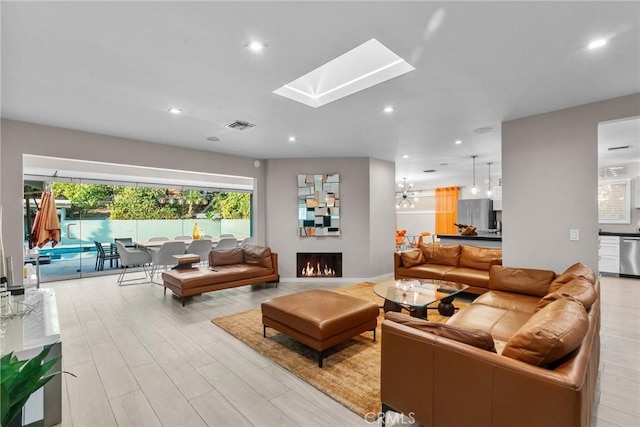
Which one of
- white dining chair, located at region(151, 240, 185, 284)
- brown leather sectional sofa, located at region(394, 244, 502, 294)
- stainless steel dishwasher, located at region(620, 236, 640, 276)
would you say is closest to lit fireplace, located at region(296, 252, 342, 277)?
brown leather sectional sofa, located at region(394, 244, 502, 294)

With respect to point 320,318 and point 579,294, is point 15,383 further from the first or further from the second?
point 579,294

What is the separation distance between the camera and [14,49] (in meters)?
2.17

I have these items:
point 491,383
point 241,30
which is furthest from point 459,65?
point 491,383

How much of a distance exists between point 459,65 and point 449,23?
0.63m

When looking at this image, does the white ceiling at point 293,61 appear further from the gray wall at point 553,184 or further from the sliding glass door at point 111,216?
the sliding glass door at point 111,216

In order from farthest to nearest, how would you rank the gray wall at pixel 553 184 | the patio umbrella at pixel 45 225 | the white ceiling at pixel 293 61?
the patio umbrella at pixel 45 225 < the gray wall at pixel 553 184 < the white ceiling at pixel 293 61

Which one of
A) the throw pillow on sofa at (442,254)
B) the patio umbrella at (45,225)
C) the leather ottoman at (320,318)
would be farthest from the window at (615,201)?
the patio umbrella at (45,225)

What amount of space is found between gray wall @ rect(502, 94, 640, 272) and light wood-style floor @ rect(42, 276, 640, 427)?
1.07 metres

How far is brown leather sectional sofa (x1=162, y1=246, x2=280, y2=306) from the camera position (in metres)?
4.42

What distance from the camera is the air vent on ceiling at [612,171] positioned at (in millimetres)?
6820

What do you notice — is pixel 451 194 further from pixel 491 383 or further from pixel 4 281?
pixel 4 281

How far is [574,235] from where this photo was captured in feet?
11.1

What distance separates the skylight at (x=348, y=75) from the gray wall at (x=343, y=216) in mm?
2992

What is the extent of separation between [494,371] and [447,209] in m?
9.60
